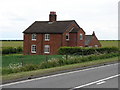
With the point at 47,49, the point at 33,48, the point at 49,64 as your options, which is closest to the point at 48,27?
the point at 47,49

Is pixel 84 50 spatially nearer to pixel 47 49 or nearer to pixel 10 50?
pixel 47 49

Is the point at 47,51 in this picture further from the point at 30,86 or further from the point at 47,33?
the point at 30,86

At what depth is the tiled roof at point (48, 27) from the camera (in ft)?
212

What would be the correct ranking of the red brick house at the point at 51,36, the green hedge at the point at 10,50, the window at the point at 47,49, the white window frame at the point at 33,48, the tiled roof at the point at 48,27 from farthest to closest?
the green hedge at the point at 10,50 < the white window frame at the point at 33,48 < the window at the point at 47,49 < the tiled roof at the point at 48,27 < the red brick house at the point at 51,36

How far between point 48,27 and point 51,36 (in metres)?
2.87

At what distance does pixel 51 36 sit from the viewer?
64812 mm

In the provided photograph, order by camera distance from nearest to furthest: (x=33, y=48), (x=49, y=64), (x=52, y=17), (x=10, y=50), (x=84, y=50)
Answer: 1. (x=49, y=64)
2. (x=84, y=50)
3. (x=33, y=48)
4. (x=52, y=17)
5. (x=10, y=50)

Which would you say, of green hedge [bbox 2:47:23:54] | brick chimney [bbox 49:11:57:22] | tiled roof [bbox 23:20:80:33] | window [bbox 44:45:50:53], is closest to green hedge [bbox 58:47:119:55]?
window [bbox 44:45:50:53]

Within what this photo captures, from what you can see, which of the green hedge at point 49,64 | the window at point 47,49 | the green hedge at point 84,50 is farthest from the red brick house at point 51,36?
the green hedge at point 49,64

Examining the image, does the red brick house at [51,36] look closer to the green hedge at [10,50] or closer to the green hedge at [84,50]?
the green hedge at [84,50]

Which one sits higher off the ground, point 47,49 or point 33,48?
point 33,48

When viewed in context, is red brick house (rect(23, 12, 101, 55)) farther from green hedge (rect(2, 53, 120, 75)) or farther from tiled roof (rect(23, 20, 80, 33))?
green hedge (rect(2, 53, 120, 75))

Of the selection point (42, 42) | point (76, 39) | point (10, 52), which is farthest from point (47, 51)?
point (10, 52)

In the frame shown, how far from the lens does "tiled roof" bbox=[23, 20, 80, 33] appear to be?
6474cm
